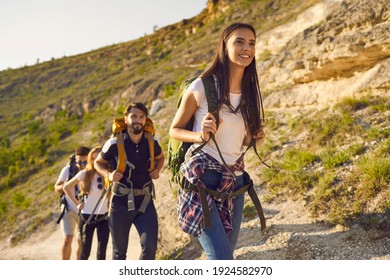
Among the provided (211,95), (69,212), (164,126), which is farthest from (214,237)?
(164,126)

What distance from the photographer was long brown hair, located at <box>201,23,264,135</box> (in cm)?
280

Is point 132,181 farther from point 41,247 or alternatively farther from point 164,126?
point 164,126

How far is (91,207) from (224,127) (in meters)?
3.47

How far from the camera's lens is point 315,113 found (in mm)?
8641

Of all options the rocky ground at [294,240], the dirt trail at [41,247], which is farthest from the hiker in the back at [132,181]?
the dirt trail at [41,247]

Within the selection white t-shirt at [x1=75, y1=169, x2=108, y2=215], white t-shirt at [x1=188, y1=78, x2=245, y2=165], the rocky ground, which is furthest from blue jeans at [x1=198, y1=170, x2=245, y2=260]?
white t-shirt at [x1=75, y1=169, x2=108, y2=215]

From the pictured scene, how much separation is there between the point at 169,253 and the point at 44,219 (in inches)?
335

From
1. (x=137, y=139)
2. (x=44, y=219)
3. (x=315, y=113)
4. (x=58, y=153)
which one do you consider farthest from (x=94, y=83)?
(x=137, y=139)

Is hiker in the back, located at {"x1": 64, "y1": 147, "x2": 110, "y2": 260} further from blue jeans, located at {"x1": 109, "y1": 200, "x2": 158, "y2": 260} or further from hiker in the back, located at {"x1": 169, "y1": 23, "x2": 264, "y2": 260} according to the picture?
hiker in the back, located at {"x1": 169, "y1": 23, "x2": 264, "y2": 260}

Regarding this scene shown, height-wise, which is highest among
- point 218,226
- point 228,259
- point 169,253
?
point 218,226

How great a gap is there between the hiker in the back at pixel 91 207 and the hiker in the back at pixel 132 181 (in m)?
1.20

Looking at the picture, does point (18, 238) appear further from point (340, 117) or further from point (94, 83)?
point (94, 83)

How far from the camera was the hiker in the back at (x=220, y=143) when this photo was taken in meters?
2.65

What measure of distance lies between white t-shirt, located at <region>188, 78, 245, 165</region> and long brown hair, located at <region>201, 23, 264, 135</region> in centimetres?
6
